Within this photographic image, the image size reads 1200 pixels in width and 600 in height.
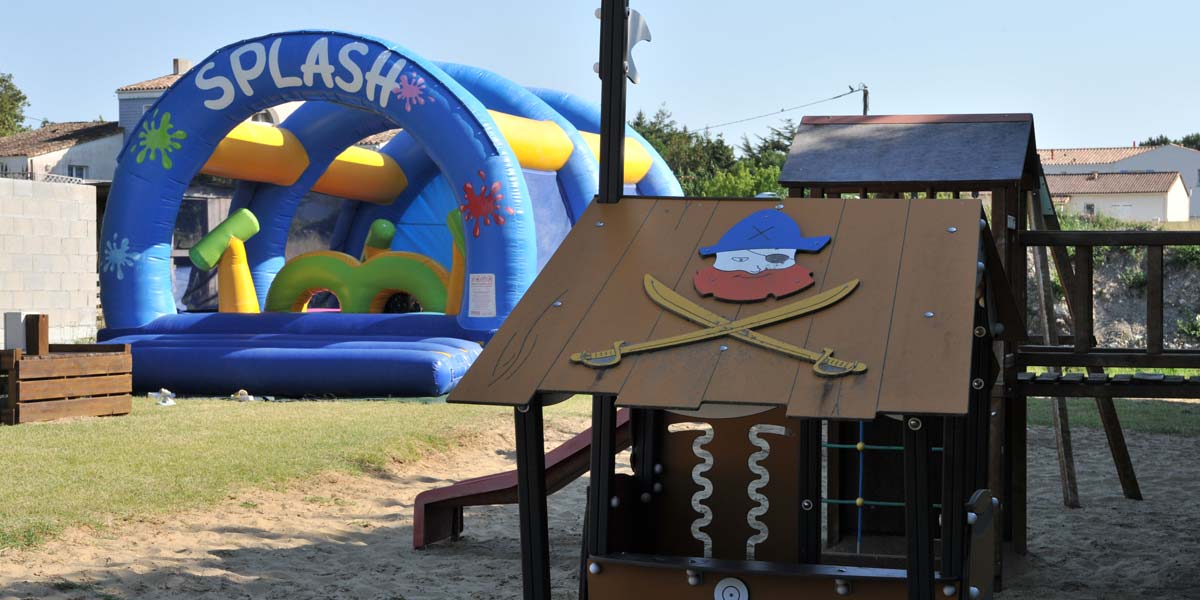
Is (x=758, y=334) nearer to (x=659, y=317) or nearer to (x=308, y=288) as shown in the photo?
(x=659, y=317)

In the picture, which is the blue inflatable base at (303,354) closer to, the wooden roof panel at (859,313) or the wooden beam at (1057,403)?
the wooden beam at (1057,403)

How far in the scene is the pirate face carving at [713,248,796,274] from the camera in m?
3.54

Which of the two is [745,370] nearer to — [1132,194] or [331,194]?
[331,194]

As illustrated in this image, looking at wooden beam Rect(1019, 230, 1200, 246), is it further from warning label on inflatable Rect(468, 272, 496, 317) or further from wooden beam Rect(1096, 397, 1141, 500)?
warning label on inflatable Rect(468, 272, 496, 317)

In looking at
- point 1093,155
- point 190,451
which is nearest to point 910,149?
point 190,451

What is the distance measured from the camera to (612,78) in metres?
3.81

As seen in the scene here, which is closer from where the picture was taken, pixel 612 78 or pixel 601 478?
pixel 612 78

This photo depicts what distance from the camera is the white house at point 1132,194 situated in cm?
5700

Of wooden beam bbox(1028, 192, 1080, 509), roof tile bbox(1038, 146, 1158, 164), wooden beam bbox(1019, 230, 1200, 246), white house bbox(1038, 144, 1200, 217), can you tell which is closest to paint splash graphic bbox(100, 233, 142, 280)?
wooden beam bbox(1028, 192, 1080, 509)

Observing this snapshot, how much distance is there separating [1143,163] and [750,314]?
69072 mm

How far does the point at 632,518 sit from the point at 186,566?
233 cm

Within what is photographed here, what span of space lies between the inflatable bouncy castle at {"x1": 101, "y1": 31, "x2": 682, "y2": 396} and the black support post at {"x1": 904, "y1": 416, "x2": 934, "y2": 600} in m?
8.83

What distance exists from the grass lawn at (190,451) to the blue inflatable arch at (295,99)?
2.04 meters

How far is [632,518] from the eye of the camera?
4.17 metres
